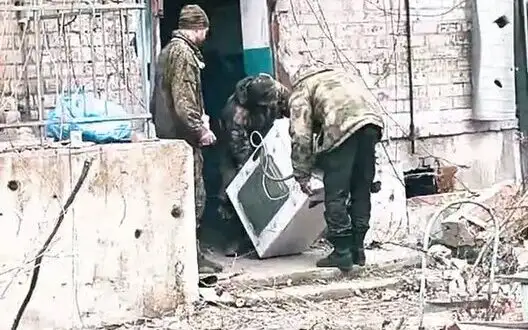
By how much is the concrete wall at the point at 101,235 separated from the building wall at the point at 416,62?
3.50 metres

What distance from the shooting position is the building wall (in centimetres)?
1070

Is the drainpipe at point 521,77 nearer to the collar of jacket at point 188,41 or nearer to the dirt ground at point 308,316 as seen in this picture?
the dirt ground at point 308,316

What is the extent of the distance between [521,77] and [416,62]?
4.94 feet

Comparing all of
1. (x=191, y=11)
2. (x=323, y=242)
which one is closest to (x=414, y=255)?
(x=323, y=242)

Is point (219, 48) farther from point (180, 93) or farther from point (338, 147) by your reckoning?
point (338, 147)

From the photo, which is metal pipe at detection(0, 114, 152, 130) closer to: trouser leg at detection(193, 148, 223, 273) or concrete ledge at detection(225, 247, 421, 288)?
trouser leg at detection(193, 148, 223, 273)

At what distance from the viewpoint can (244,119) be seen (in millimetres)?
9086

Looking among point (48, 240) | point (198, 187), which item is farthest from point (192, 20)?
point (48, 240)

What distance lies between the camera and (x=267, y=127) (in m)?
9.12

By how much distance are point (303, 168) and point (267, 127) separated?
1.04m

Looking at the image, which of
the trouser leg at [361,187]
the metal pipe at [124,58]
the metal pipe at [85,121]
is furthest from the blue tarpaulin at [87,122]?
the trouser leg at [361,187]

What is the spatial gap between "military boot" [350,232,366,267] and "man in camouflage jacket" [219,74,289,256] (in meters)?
1.04

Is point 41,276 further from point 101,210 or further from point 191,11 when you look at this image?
point 191,11

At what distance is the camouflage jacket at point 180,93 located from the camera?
8047mm
